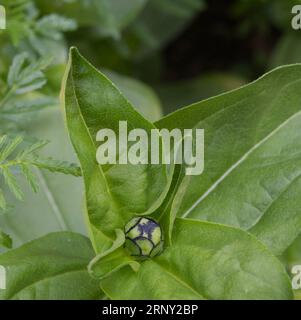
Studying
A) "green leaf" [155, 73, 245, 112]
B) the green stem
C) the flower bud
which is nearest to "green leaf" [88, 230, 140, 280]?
the flower bud

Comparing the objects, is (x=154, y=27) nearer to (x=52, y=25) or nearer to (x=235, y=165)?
(x=52, y=25)

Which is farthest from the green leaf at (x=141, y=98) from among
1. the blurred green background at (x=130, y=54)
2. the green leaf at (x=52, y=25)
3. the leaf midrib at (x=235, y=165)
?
the leaf midrib at (x=235, y=165)

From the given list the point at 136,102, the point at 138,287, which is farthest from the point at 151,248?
the point at 136,102

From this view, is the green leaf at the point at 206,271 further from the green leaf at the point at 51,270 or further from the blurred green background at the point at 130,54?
the blurred green background at the point at 130,54

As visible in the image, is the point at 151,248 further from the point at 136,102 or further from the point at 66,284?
the point at 136,102

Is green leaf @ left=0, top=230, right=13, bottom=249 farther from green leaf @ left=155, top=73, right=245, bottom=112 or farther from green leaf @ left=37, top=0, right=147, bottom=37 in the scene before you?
green leaf @ left=155, top=73, right=245, bottom=112
